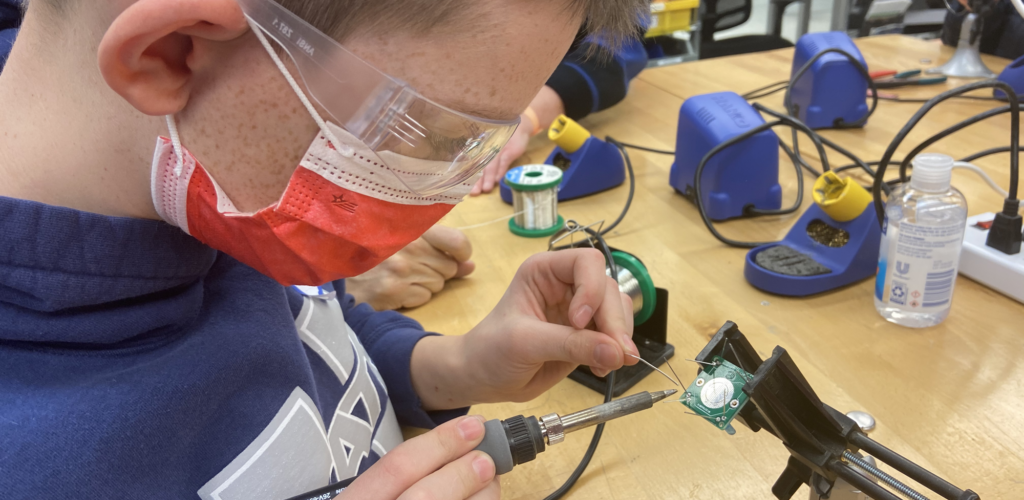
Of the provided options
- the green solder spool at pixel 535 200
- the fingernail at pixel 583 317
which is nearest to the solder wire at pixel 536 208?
the green solder spool at pixel 535 200

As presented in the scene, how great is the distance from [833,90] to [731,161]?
419mm

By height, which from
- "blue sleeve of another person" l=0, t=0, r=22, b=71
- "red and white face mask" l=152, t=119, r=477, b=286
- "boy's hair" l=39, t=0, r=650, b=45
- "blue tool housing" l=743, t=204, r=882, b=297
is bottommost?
"blue tool housing" l=743, t=204, r=882, b=297

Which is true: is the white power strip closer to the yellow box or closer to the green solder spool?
the green solder spool

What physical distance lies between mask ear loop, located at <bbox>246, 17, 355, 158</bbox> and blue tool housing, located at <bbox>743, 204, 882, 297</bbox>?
60 centimetres

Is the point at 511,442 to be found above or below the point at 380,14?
below

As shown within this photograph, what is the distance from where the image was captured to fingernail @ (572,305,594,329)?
1.98 ft

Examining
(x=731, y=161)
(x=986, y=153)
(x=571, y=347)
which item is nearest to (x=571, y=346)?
(x=571, y=347)

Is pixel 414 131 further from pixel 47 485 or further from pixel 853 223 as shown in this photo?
pixel 853 223

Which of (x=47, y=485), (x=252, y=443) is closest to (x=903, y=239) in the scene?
(x=252, y=443)

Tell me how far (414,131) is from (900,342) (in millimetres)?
609

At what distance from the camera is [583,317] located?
604mm

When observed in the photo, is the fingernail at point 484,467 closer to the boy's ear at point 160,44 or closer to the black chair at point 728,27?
the boy's ear at point 160,44

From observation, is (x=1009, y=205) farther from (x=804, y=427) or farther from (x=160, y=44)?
(x=160, y=44)

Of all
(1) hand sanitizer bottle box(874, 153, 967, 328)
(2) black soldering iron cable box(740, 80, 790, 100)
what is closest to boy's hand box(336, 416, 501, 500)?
(1) hand sanitizer bottle box(874, 153, 967, 328)
